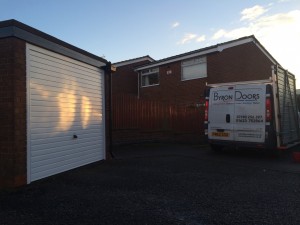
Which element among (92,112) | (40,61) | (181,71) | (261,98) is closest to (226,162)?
(261,98)

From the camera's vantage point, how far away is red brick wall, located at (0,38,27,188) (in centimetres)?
630

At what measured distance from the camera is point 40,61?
23.7 feet

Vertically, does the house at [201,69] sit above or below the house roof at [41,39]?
above

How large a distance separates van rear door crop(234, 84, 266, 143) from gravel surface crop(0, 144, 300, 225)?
1210 millimetres

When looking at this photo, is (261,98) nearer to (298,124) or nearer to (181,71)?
(298,124)

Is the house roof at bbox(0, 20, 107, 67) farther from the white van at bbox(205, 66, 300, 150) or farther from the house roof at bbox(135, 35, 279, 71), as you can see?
the house roof at bbox(135, 35, 279, 71)

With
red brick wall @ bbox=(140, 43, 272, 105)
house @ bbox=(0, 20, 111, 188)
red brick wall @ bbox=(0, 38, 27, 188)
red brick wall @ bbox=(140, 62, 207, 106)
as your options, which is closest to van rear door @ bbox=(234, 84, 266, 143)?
house @ bbox=(0, 20, 111, 188)

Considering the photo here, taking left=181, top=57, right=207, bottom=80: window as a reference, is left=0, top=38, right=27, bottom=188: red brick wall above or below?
below

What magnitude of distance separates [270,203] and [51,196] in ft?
12.5

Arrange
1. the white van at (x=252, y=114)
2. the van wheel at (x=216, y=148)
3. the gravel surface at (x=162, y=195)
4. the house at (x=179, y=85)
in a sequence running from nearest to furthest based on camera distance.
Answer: the gravel surface at (x=162, y=195) < the white van at (x=252, y=114) < the van wheel at (x=216, y=148) < the house at (x=179, y=85)

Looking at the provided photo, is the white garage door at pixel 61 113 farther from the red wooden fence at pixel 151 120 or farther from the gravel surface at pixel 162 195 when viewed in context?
the red wooden fence at pixel 151 120

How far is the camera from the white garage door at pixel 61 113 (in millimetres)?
6949

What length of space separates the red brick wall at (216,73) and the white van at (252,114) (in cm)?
655

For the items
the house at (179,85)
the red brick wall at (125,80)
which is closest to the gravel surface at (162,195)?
the house at (179,85)
